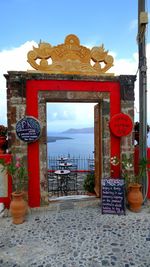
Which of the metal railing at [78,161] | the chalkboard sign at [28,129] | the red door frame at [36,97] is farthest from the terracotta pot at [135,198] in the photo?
the metal railing at [78,161]

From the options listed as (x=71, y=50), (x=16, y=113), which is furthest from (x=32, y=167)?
(x=71, y=50)

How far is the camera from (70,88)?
201 inches

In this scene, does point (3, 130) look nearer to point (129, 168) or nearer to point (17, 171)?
point (17, 171)

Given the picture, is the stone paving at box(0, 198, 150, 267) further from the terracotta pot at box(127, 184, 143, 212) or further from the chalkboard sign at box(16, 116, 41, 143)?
the chalkboard sign at box(16, 116, 41, 143)

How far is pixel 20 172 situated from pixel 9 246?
5.13ft

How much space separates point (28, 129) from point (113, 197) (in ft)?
8.55

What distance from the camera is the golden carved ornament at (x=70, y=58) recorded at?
492 cm

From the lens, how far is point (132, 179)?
5.39 metres

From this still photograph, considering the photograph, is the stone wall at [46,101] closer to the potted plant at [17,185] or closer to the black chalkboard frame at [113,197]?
the potted plant at [17,185]

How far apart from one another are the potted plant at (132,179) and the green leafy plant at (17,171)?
2.22 metres

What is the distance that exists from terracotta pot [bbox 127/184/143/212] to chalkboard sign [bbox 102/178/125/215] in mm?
303

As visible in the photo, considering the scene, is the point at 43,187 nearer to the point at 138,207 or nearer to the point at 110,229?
the point at 110,229

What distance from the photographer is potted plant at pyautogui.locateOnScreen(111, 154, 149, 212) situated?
4941 millimetres

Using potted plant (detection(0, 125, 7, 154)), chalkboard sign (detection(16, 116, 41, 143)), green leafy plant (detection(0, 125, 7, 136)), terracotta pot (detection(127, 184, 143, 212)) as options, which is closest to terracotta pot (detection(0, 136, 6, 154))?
potted plant (detection(0, 125, 7, 154))
